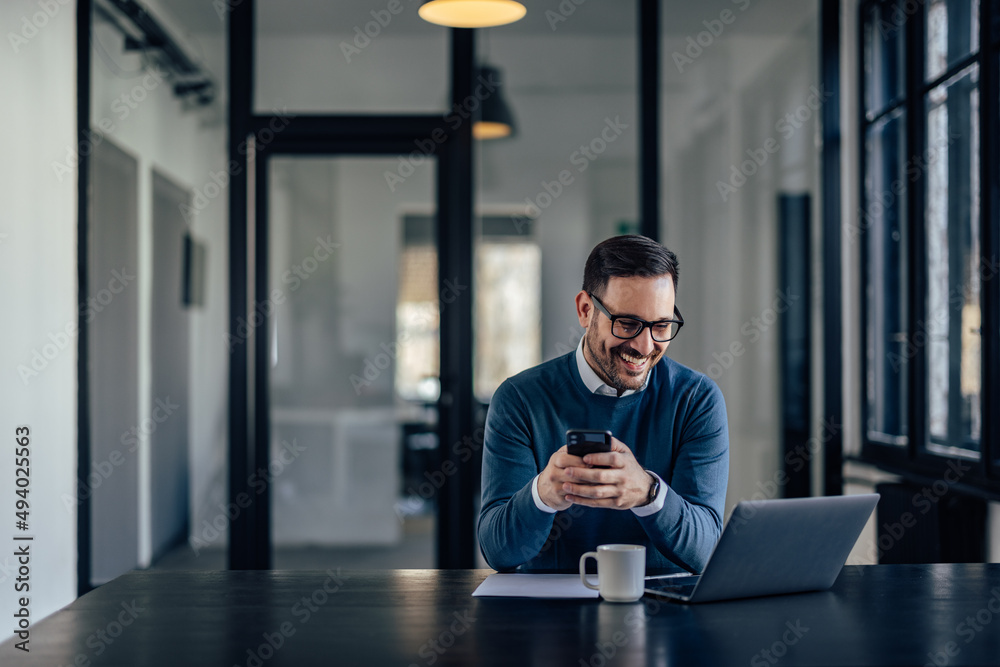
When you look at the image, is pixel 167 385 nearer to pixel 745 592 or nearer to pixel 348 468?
pixel 348 468

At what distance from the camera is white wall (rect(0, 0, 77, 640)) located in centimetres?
328

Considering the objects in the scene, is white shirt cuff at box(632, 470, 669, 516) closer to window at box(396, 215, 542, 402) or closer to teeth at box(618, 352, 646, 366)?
teeth at box(618, 352, 646, 366)

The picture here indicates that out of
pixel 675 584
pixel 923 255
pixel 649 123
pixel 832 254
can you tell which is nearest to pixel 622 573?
pixel 675 584

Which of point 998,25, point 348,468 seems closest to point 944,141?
point 998,25

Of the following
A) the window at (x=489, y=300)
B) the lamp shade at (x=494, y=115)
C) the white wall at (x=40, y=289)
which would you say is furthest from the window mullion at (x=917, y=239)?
the white wall at (x=40, y=289)

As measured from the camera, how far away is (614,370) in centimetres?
202

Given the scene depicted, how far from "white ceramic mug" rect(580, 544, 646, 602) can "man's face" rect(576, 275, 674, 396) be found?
19.4 inches

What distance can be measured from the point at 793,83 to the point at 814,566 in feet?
10.2

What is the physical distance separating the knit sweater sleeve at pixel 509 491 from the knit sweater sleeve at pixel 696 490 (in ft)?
0.73

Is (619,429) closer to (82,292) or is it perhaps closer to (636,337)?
(636,337)

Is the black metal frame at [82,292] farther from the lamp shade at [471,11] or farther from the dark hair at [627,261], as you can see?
the dark hair at [627,261]

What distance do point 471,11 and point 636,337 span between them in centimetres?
143

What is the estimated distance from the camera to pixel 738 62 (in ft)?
13.8

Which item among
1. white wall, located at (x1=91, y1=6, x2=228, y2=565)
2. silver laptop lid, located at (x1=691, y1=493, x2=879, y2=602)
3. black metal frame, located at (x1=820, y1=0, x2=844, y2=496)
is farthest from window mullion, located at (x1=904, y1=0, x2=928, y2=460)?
white wall, located at (x1=91, y1=6, x2=228, y2=565)
